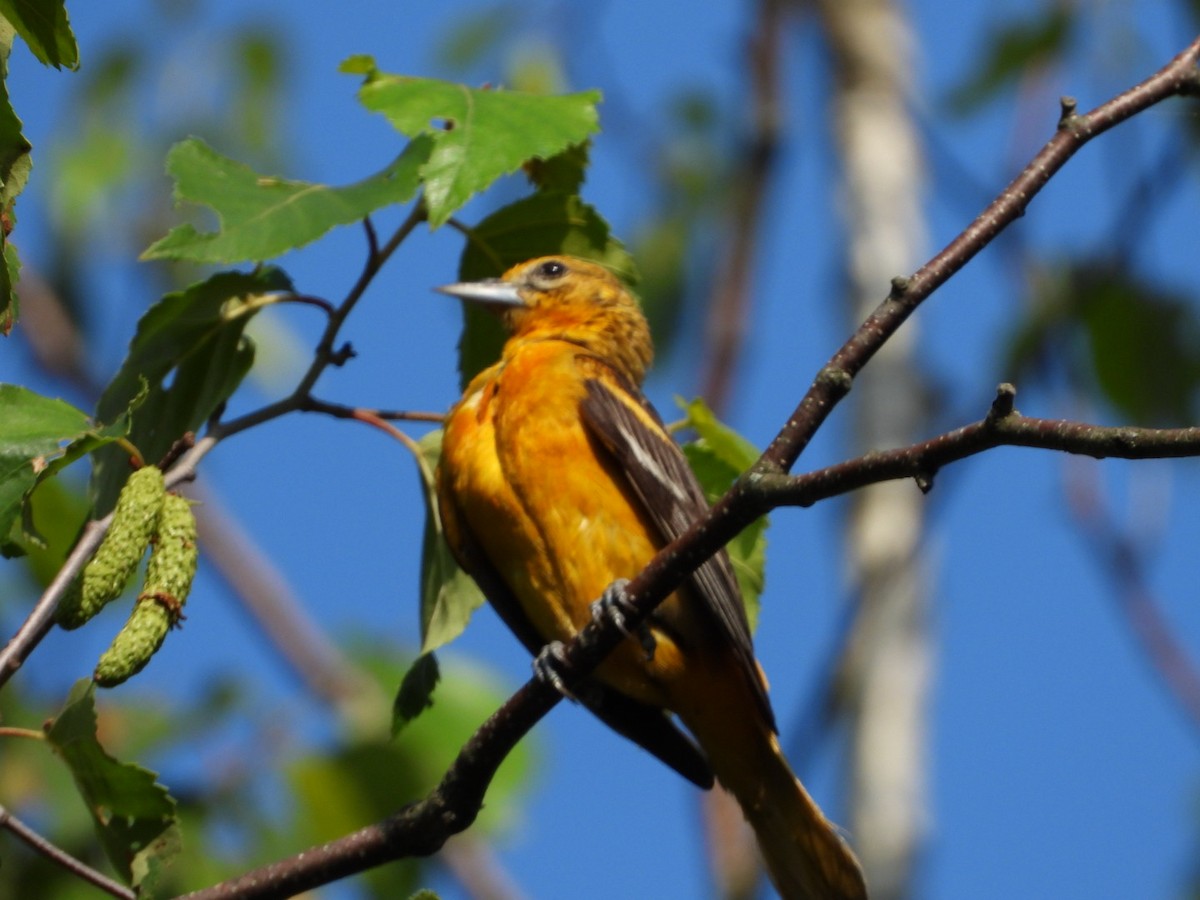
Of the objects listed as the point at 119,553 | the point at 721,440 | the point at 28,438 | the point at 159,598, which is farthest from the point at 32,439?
the point at 721,440

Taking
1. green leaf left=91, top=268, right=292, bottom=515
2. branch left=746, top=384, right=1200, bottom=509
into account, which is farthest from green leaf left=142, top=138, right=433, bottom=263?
branch left=746, top=384, right=1200, bottom=509

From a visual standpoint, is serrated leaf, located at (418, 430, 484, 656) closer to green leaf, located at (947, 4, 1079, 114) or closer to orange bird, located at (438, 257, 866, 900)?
orange bird, located at (438, 257, 866, 900)

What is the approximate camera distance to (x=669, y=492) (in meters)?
3.92

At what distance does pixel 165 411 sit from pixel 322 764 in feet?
6.54

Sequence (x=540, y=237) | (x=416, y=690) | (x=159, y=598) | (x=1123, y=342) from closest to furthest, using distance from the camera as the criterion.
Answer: (x=159, y=598)
(x=416, y=690)
(x=540, y=237)
(x=1123, y=342)

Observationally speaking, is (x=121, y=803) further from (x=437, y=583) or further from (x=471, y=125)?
(x=471, y=125)

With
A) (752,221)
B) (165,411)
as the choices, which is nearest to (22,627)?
(165,411)

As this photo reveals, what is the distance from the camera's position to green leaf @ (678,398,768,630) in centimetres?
363

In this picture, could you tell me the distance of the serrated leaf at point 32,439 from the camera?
8.66 feet

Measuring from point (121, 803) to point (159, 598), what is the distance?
0.45 m

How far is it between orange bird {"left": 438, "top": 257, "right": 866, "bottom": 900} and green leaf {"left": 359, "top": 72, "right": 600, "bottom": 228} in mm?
533

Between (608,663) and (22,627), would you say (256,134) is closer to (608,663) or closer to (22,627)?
(608,663)

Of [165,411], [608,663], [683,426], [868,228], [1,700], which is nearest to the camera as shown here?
[165,411]

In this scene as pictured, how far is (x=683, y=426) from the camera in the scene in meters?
3.73
